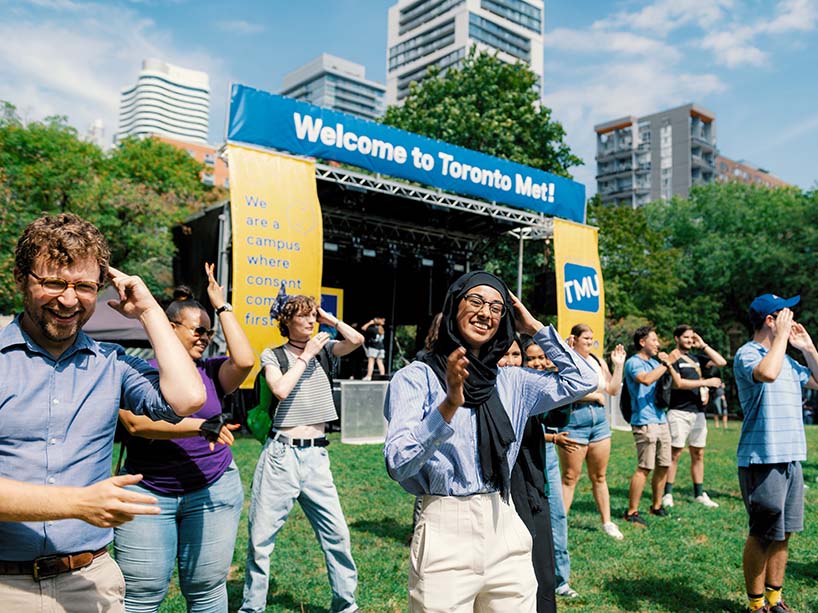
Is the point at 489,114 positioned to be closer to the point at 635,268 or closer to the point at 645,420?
the point at 635,268

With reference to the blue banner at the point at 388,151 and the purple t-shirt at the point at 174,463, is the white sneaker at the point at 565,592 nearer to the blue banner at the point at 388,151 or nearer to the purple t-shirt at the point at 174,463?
the purple t-shirt at the point at 174,463

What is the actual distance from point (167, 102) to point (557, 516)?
208336 mm

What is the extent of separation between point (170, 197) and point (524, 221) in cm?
1501

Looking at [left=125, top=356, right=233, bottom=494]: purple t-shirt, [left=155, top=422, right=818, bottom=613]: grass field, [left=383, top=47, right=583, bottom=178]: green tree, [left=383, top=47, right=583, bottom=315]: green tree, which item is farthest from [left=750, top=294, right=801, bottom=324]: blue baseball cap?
[left=383, top=47, right=583, bottom=178]: green tree

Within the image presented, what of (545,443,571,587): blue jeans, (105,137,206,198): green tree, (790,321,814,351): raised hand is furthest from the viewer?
(105,137,206,198): green tree

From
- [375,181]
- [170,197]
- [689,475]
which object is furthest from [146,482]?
[170,197]

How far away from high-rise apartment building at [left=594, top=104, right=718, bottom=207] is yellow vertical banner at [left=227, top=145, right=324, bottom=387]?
81585 mm

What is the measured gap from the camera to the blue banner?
9742mm

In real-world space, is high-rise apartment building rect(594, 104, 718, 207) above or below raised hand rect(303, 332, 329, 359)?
above

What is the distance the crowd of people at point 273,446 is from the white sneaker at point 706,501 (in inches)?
135

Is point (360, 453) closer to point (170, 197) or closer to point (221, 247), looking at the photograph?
point (221, 247)

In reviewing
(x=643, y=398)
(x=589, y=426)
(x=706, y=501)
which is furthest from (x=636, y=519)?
(x=589, y=426)

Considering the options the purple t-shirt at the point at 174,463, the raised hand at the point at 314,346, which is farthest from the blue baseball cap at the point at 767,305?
the purple t-shirt at the point at 174,463

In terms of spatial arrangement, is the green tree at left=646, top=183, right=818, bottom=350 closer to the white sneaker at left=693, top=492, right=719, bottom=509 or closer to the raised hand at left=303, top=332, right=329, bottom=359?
the white sneaker at left=693, top=492, right=719, bottom=509
